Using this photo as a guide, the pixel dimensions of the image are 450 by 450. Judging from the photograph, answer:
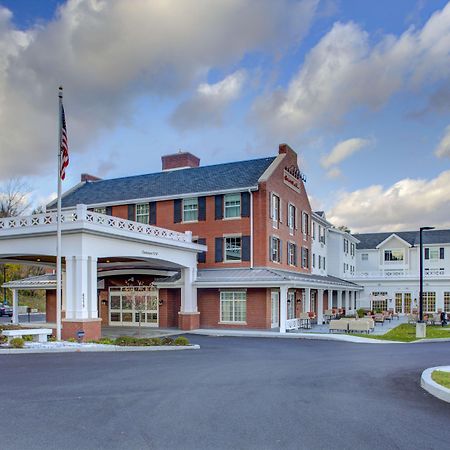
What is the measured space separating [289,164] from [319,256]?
43.8ft

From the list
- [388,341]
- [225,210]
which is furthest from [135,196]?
[388,341]

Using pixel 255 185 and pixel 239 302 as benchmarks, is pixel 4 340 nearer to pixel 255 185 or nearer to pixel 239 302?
pixel 239 302

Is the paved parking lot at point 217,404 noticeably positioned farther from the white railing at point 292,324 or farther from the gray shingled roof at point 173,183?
the gray shingled roof at point 173,183

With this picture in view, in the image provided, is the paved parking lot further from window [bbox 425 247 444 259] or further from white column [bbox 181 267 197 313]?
window [bbox 425 247 444 259]

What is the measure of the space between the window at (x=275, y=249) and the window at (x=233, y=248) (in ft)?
7.11

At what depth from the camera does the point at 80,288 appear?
22234mm

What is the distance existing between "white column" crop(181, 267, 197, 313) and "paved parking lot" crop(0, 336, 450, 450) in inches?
545

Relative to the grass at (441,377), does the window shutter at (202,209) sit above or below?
above

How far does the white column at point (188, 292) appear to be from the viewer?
3166 cm

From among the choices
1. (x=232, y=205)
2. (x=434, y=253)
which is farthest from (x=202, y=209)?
(x=434, y=253)

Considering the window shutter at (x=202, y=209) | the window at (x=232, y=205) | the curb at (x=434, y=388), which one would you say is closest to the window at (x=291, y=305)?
the window at (x=232, y=205)

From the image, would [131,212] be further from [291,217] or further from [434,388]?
[434,388]

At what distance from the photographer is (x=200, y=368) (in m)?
15.2

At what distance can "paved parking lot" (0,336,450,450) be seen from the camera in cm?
782
